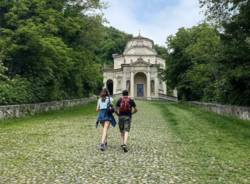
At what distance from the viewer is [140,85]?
92938 millimetres

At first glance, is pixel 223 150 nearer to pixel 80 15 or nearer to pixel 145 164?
pixel 145 164

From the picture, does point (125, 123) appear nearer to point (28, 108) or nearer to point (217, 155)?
point (217, 155)

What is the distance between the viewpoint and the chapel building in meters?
90.6

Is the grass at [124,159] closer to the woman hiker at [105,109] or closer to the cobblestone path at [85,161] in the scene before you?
the cobblestone path at [85,161]

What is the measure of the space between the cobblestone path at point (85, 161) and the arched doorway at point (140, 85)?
76863 millimetres

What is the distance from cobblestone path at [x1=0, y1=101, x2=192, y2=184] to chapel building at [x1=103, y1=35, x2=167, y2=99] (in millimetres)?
72037

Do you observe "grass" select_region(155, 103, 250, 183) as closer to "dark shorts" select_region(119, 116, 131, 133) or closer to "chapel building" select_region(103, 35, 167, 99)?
"dark shorts" select_region(119, 116, 131, 133)

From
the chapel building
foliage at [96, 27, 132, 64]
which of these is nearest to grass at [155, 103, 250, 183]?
the chapel building

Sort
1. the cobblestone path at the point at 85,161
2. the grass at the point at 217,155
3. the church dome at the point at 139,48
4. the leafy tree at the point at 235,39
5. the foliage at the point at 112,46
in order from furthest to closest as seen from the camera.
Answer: the foliage at the point at 112,46, the church dome at the point at 139,48, the leafy tree at the point at 235,39, the grass at the point at 217,155, the cobblestone path at the point at 85,161

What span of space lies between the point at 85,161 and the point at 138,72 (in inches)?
3202

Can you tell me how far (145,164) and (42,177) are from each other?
2610 millimetres

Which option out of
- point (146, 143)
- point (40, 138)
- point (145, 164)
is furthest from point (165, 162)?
point (40, 138)

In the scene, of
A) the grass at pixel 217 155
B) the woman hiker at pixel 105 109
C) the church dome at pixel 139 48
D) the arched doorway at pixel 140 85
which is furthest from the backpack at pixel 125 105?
the church dome at pixel 139 48

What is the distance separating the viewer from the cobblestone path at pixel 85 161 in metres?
8.29
